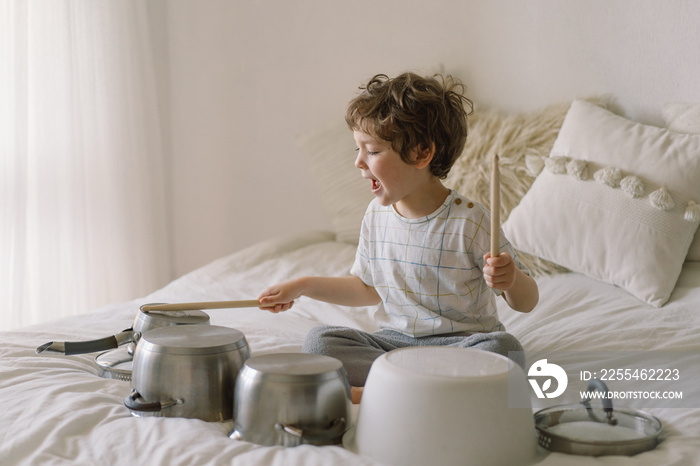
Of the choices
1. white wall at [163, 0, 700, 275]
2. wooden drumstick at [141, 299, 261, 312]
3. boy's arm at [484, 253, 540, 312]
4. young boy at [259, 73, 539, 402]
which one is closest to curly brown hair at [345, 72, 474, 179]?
young boy at [259, 73, 539, 402]

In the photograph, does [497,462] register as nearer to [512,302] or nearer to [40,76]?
[512,302]

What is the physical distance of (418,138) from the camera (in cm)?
124

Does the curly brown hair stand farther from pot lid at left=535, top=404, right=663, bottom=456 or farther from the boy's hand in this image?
pot lid at left=535, top=404, right=663, bottom=456

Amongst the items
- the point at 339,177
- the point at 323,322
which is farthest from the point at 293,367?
the point at 339,177

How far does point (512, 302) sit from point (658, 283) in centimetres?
47

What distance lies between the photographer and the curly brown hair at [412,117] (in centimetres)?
123

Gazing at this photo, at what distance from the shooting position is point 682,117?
1.71 m

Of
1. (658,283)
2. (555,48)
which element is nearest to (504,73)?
(555,48)

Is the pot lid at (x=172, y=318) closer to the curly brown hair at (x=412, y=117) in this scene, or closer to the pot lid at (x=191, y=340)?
the pot lid at (x=191, y=340)

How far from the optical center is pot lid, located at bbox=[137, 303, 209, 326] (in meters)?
1.16

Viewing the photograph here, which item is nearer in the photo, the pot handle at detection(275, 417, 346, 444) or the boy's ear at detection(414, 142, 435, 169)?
the pot handle at detection(275, 417, 346, 444)

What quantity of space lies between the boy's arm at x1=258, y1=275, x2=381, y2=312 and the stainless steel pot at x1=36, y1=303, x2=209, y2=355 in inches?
4.5

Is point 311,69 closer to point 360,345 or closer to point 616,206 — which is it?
point 616,206

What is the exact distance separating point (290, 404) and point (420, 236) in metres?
0.50
